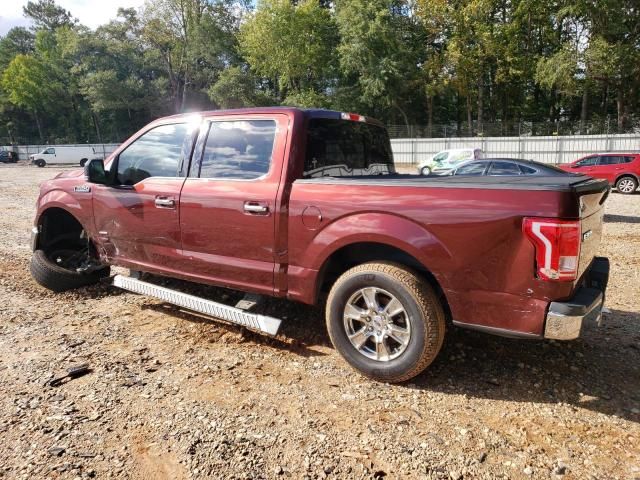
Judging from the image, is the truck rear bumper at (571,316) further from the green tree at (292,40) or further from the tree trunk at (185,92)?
the tree trunk at (185,92)

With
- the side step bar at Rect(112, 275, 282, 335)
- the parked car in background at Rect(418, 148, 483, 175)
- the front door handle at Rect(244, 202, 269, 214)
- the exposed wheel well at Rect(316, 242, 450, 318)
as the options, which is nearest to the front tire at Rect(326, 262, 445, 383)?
the exposed wheel well at Rect(316, 242, 450, 318)

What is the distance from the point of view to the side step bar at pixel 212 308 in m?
3.63

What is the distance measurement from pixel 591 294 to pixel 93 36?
213 feet

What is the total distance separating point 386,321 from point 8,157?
5663 cm

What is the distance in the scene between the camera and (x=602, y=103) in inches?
1613

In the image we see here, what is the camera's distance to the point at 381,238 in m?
3.15

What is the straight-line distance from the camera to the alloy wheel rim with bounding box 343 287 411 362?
3.21 meters

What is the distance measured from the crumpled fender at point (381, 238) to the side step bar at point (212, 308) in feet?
1.97

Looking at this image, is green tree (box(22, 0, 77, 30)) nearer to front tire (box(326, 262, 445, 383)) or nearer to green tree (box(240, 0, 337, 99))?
green tree (box(240, 0, 337, 99))

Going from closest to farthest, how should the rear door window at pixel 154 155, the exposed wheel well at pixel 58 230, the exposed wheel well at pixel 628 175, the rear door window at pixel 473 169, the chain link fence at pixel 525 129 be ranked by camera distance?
the rear door window at pixel 154 155 → the exposed wheel well at pixel 58 230 → the rear door window at pixel 473 169 → the exposed wheel well at pixel 628 175 → the chain link fence at pixel 525 129

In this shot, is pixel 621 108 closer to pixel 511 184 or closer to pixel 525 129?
pixel 525 129

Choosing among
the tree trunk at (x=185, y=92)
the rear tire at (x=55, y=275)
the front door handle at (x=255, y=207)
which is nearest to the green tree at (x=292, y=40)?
the tree trunk at (x=185, y=92)

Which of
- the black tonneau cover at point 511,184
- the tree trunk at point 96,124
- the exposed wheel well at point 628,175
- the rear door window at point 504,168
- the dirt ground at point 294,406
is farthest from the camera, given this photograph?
the tree trunk at point 96,124

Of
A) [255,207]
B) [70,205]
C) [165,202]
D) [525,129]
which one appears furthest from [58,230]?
[525,129]
